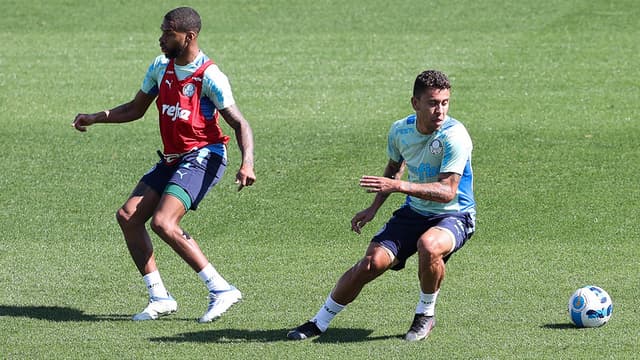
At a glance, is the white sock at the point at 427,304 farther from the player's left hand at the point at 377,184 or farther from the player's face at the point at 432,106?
the player's face at the point at 432,106

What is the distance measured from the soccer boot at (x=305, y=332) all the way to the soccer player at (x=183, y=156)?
0.75m

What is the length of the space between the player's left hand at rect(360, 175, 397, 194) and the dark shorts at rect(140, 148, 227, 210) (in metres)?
1.80

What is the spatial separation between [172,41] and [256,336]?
2314 millimetres

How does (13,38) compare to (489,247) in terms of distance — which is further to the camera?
(13,38)

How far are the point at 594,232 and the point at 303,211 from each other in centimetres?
294

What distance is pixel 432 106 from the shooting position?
8156 millimetres

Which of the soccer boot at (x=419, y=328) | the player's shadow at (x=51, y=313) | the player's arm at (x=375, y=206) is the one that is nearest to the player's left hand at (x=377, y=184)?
the player's arm at (x=375, y=206)

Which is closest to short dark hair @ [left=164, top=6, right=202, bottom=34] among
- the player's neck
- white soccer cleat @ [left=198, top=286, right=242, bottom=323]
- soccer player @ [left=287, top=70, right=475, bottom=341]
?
the player's neck

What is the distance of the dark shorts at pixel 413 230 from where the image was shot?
835cm

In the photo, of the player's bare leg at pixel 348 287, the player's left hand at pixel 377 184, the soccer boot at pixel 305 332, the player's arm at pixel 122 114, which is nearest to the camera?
the player's left hand at pixel 377 184

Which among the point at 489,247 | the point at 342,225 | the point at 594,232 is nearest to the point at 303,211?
the point at 342,225

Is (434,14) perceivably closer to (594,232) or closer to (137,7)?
(137,7)

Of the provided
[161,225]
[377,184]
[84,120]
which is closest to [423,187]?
[377,184]

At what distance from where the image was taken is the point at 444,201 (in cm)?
813
